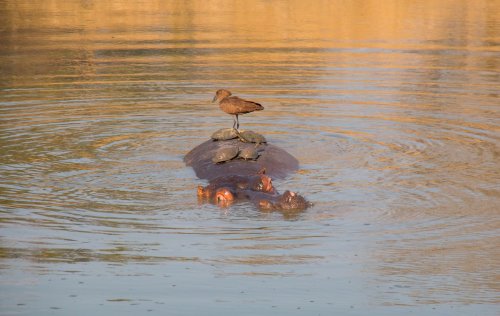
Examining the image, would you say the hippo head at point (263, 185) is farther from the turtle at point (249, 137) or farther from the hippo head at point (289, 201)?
the turtle at point (249, 137)

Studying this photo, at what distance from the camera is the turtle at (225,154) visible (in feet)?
38.9

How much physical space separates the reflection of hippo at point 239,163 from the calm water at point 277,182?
0.23 metres

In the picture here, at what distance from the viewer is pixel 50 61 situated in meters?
22.2

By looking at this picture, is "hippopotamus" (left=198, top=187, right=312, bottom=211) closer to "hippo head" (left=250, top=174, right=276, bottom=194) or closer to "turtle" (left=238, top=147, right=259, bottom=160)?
"hippo head" (left=250, top=174, right=276, bottom=194)

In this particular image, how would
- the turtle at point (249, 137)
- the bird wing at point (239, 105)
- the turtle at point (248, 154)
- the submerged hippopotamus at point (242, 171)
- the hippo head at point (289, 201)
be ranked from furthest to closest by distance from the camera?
the turtle at point (249, 137) < the bird wing at point (239, 105) < the turtle at point (248, 154) < the submerged hippopotamus at point (242, 171) < the hippo head at point (289, 201)

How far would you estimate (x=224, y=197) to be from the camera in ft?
34.7

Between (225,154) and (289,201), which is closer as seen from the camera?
(289,201)

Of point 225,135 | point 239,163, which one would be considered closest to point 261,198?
point 239,163

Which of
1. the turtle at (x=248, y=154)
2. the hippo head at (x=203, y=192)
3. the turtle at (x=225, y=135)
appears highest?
the turtle at (x=225, y=135)

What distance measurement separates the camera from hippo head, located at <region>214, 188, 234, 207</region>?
10.6 meters

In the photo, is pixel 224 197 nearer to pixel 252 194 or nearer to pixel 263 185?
pixel 252 194

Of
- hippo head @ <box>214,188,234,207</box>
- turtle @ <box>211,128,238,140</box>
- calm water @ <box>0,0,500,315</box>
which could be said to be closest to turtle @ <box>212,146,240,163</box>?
calm water @ <box>0,0,500,315</box>

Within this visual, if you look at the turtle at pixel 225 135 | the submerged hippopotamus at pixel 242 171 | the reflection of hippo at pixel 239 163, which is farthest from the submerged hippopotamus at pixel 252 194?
the turtle at pixel 225 135

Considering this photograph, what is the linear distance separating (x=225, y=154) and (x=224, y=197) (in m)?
1.34
